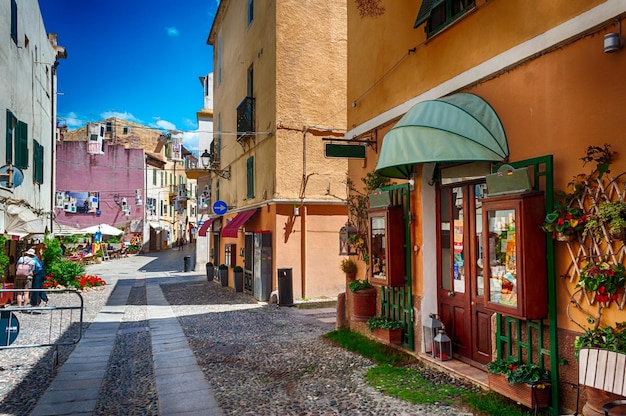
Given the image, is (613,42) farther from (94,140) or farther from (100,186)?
(100,186)

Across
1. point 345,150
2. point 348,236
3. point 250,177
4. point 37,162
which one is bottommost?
point 348,236

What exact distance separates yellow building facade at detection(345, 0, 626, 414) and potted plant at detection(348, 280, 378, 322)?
0.30 meters

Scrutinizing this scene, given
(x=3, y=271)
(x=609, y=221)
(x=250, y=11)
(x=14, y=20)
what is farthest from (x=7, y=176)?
(x=609, y=221)

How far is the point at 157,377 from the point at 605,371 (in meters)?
5.70

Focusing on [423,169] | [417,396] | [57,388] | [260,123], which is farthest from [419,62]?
[260,123]

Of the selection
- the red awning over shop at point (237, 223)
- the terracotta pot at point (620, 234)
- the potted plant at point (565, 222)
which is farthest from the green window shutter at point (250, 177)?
the terracotta pot at point (620, 234)

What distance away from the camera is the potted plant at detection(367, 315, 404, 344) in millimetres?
7617

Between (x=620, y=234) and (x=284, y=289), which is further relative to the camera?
(x=284, y=289)

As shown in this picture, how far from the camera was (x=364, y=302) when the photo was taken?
8.52m

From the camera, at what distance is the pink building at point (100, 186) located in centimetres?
4322

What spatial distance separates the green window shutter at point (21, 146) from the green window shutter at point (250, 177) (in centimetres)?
705

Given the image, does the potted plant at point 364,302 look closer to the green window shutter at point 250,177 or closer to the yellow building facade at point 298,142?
the yellow building facade at point 298,142

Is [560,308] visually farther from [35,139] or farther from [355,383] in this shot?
[35,139]

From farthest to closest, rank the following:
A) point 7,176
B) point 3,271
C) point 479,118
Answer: point 7,176, point 3,271, point 479,118
